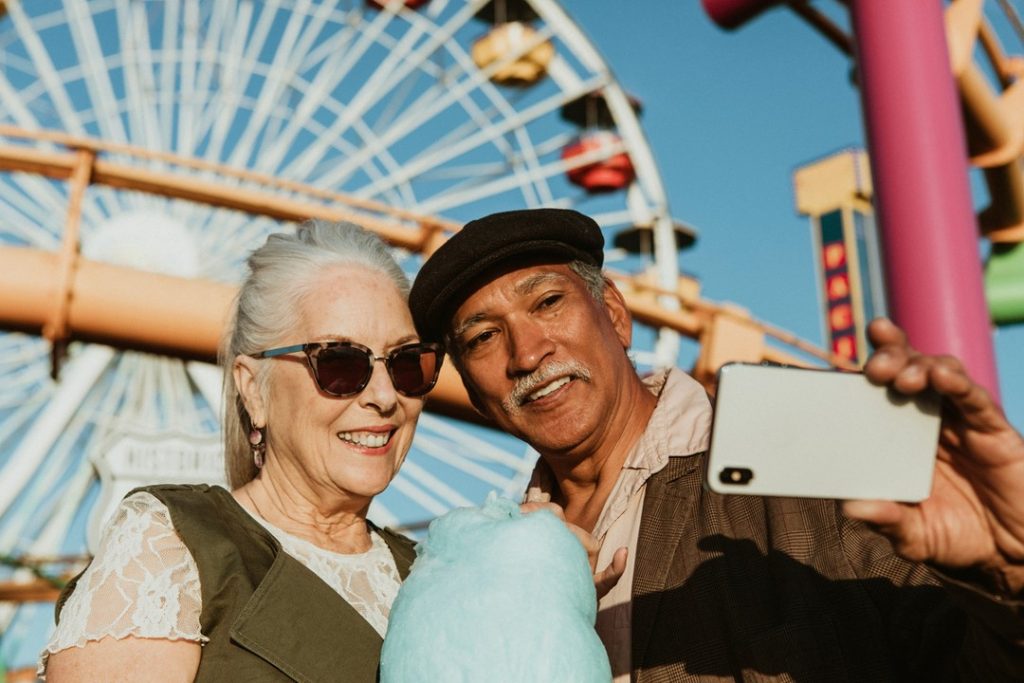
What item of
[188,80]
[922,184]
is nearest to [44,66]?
[188,80]

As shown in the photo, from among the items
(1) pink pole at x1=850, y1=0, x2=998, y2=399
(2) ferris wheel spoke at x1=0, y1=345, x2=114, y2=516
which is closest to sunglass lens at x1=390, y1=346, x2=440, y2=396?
(1) pink pole at x1=850, y1=0, x2=998, y2=399

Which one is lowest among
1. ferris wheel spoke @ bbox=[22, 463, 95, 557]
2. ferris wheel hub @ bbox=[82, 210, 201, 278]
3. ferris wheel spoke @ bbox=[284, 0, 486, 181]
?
ferris wheel spoke @ bbox=[22, 463, 95, 557]

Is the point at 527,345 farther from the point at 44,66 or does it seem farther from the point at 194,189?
the point at 44,66

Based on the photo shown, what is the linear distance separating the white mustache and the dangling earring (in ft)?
1.71

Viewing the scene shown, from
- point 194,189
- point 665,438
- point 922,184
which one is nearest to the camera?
point 665,438

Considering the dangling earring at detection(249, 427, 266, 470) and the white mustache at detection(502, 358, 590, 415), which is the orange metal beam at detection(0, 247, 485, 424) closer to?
the dangling earring at detection(249, 427, 266, 470)

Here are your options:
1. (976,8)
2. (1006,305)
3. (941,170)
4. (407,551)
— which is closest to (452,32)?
(1006,305)

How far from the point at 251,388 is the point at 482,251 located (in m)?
0.57

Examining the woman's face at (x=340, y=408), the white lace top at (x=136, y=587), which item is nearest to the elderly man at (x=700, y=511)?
the woman's face at (x=340, y=408)

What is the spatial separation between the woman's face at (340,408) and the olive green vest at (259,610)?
0.67ft

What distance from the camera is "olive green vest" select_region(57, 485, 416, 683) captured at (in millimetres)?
1650

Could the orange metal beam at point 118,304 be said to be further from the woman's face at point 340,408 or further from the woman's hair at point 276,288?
the woman's face at point 340,408

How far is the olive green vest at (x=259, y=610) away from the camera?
1650 mm

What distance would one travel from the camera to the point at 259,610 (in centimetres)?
168
